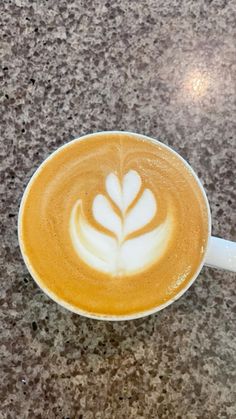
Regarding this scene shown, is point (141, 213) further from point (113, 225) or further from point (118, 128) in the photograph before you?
point (118, 128)

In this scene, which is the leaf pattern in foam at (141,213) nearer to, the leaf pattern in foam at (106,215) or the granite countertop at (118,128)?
the leaf pattern in foam at (106,215)

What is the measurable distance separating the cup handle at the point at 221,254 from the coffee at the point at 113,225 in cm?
1

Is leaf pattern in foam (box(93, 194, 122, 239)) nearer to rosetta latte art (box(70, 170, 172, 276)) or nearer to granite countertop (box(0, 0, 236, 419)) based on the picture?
rosetta latte art (box(70, 170, 172, 276))

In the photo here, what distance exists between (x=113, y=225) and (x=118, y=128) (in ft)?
0.63

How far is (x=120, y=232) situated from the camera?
661mm

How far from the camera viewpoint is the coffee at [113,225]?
0.66 m

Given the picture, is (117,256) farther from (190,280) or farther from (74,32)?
(74,32)

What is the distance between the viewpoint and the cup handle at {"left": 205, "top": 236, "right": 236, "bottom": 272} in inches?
25.8

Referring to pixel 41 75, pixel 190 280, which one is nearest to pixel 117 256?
pixel 190 280

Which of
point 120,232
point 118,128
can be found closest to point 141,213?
point 120,232

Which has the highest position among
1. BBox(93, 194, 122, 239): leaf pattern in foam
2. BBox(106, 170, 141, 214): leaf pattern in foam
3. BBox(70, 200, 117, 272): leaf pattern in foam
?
BBox(106, 170, 141, 214): leaf pattern in foam

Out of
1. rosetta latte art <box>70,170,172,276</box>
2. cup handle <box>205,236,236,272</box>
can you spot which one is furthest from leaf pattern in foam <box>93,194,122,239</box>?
cup handle <box>205,236,236,272</box>

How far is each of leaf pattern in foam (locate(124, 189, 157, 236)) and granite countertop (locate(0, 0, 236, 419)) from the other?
5.4 inches

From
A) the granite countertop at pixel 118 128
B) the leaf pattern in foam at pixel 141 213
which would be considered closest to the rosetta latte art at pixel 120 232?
the leaf pattern in foam at pixel 141 213
